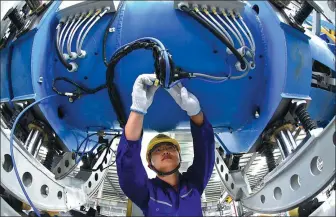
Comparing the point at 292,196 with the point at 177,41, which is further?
the point at 177,41

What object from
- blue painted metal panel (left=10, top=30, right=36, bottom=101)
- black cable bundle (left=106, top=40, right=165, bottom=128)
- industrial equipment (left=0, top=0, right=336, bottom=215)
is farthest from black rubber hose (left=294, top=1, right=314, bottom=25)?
blue painted metal panel (left=10, top=30, right=36, bottom=101)

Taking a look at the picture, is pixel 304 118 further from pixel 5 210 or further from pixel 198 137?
pixel 5 210

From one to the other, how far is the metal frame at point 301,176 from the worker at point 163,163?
16.3 inches

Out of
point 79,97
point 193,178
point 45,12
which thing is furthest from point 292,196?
point 45,12

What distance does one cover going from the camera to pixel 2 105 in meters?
2.59

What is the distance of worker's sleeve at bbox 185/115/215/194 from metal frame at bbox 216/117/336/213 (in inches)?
15.5

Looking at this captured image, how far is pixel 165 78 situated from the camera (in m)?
1.83

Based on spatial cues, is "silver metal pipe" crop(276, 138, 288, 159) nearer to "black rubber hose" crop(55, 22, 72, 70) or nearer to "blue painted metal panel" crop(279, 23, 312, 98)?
"blue painted metal panel" crop(279, 23, 312, 98)

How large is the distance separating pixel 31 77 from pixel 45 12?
0.46 metres

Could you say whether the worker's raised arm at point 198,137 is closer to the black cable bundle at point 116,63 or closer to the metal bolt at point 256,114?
the black cable bundle at point 116,63

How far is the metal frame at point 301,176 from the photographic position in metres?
1.74

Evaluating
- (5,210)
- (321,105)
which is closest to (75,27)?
(5,210)

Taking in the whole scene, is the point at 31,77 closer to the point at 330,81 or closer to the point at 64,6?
the point at 64,6

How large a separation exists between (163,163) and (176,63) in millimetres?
657
